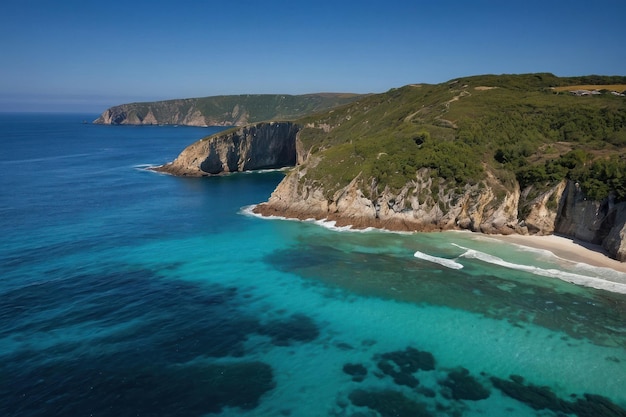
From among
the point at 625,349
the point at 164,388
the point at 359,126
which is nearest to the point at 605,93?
the point at 359,126

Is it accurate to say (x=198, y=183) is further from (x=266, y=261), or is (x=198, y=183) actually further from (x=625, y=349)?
(x=625, y=349)

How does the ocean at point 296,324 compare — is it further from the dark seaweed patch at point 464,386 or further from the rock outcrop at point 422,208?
the rock outcrop at point 422,208

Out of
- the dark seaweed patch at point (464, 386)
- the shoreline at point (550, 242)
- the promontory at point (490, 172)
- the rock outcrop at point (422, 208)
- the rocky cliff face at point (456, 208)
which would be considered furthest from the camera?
the rock outcrop at point (422, 208)

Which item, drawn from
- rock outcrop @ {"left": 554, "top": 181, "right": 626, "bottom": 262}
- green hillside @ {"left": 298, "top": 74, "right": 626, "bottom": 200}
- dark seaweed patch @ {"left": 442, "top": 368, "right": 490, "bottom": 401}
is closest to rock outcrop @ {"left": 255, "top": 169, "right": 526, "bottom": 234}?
green hillside @ {"left": 298, "top": 74, "right": 626, "bottom": 200}

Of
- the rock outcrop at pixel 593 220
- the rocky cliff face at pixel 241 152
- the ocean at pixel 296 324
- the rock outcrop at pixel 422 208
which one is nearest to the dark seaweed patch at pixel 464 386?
the ocean at pixel 296 324

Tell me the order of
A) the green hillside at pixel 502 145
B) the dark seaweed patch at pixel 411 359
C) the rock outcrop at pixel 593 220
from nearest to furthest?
the dark seaweed patch at pixel 411 359
the rock outcrop at pixel 593 220
the green hillside at pixel 502 145

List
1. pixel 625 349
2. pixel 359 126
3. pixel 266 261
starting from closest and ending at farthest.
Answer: pixel 625 349, pixel 266 261, pixel 359 126
